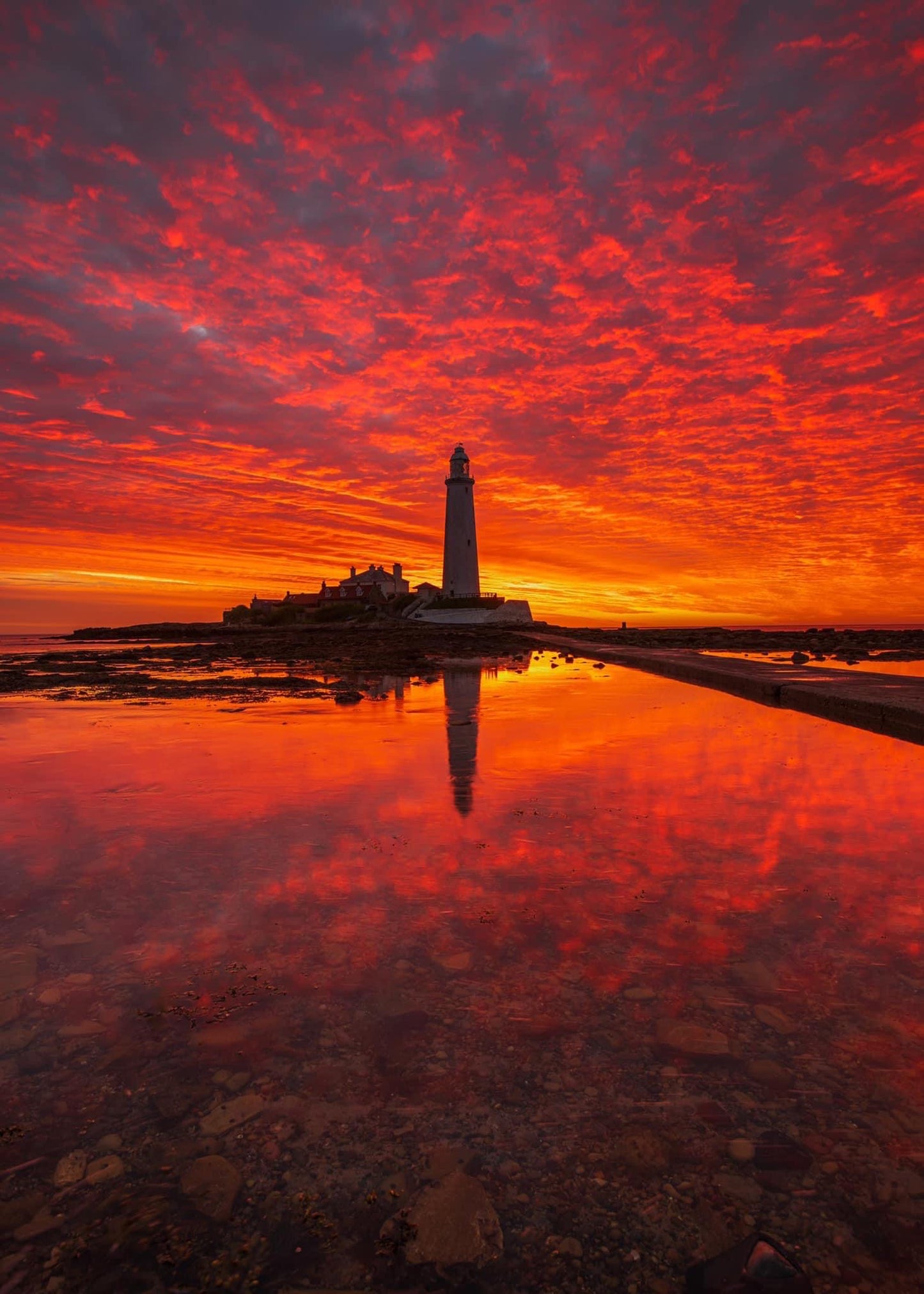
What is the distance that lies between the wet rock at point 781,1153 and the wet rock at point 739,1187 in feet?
0.16

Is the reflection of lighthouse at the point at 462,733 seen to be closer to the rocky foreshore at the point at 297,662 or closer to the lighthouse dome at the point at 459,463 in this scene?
the rocky foreshore at the point at 297,662

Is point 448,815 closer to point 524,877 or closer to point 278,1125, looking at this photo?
point 524,877

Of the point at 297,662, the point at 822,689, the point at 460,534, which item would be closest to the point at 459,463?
the point at 460,534

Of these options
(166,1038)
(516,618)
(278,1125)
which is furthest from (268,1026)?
(516,618)

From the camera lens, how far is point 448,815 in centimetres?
403

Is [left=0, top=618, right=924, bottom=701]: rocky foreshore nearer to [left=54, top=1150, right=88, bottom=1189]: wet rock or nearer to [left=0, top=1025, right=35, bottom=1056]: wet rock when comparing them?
[left=0, top=1025, right=35, bottom=1056]: wet rock

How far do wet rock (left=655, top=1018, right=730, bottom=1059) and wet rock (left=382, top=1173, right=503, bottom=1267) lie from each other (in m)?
0.67

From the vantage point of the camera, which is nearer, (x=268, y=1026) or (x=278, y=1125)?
(x=278, y=1125)

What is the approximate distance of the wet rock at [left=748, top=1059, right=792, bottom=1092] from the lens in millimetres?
1635

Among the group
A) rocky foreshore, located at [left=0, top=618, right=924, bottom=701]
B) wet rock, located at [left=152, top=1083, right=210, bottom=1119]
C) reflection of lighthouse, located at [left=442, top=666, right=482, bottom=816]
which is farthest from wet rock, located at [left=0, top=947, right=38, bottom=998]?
rocky foreshore, located at [left=0, top=618, right=924, bottom=701]

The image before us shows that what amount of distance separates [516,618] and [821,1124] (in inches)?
2358

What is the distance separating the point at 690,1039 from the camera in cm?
182

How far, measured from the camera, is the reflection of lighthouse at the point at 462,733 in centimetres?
469

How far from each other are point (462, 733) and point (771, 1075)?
5.50 m
